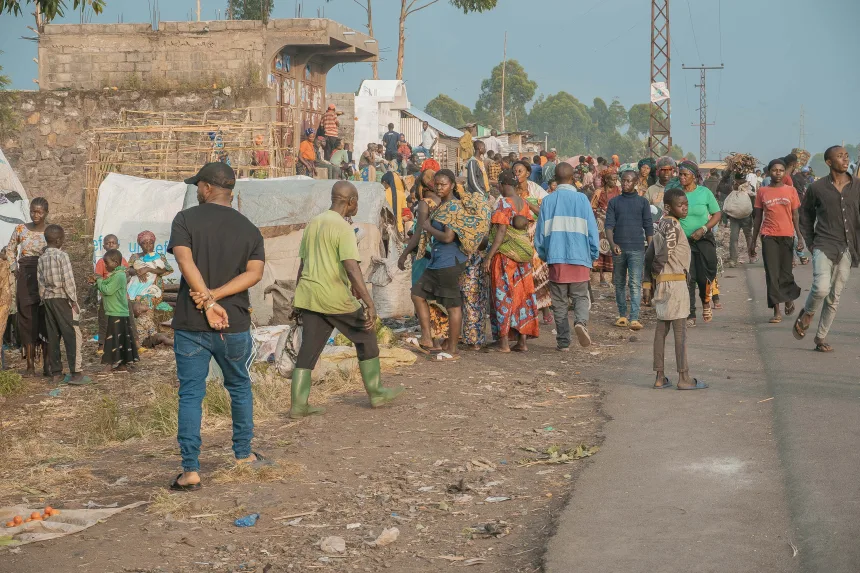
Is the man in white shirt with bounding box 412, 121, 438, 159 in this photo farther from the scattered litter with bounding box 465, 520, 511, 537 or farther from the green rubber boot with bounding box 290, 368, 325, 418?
the scattered litter with bounding box 465, 520, 511, 537

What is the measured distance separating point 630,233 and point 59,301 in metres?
6.38

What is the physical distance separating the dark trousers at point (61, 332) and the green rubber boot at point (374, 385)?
373 cm

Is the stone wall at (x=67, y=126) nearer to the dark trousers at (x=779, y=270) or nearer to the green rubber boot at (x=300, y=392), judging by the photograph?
the dark trousers at (x=779, y=270)

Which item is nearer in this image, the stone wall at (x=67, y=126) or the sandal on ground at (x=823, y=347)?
the sandal on ground at (x=823, y=347)

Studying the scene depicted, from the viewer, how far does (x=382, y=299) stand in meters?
13.3

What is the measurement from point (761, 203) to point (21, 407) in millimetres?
8607

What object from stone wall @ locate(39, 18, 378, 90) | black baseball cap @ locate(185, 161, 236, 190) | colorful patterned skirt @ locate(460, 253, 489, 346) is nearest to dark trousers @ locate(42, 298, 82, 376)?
colorful patterned skirt @ locate(460, 253, 489, 346)

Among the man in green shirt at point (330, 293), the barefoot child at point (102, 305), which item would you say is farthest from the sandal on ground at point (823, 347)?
the barefoot child at point (102, 305)

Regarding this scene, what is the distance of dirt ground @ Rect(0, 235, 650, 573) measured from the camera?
5121mm

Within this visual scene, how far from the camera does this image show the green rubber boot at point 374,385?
8242mm

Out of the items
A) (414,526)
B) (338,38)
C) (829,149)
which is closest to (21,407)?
(414,526)

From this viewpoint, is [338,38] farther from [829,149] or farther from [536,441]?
[536,441]

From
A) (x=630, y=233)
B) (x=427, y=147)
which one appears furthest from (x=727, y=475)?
(x=427, y=147)

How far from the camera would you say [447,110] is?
12825cm
